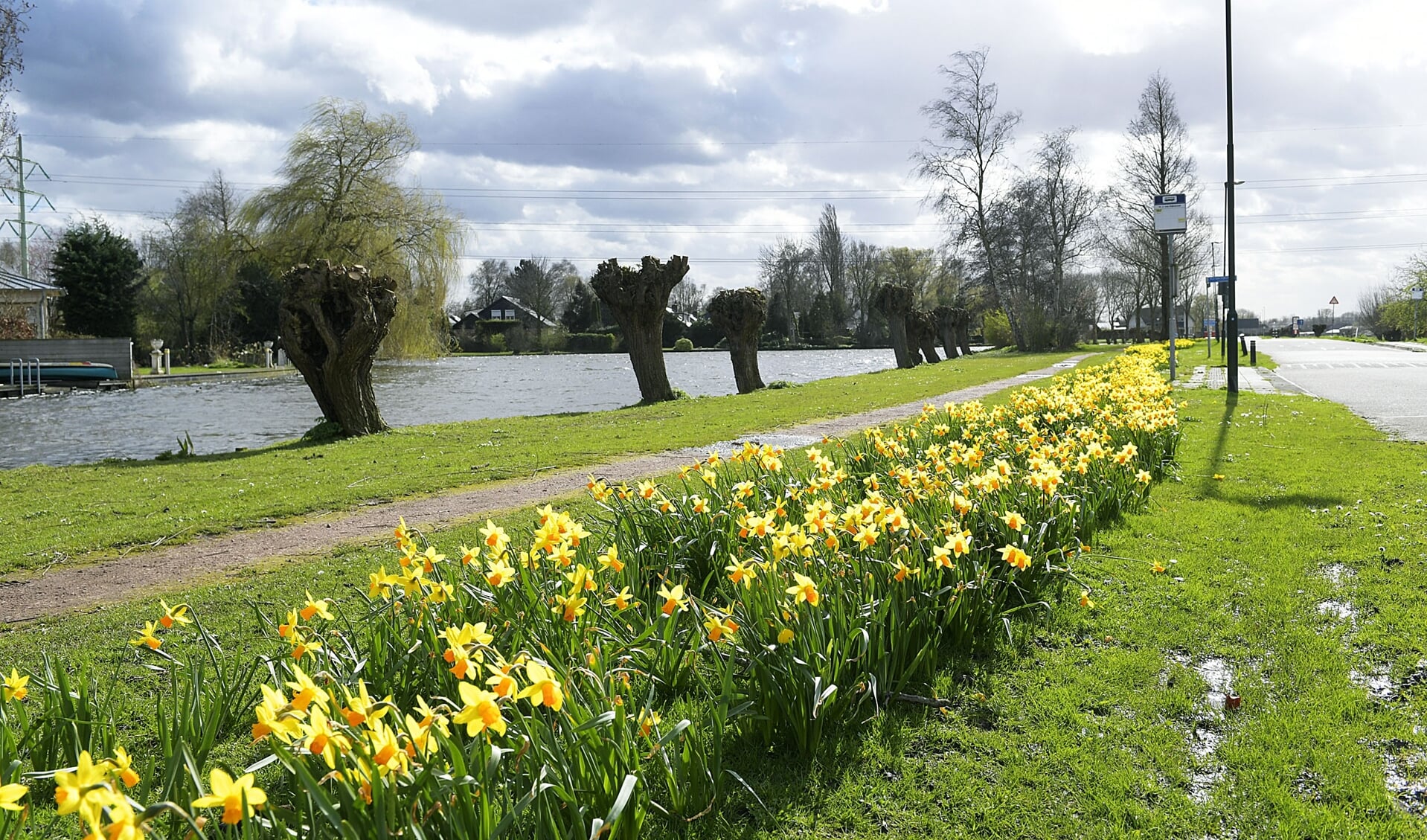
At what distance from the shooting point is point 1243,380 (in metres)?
21.4

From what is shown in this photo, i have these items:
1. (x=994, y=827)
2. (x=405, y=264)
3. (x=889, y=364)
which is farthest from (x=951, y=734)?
(x=889, y=364)

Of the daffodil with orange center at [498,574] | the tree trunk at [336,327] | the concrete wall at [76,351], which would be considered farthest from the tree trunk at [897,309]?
the daffodil with orange center at [498,574]

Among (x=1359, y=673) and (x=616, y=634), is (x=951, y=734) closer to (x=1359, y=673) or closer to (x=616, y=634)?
(x=616, y=634)

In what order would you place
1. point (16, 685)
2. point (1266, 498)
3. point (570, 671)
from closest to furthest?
1. point (16, 685)
2. point (570, 671)
3. point (1266, 498)

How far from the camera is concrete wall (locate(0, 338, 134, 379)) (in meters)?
35.5

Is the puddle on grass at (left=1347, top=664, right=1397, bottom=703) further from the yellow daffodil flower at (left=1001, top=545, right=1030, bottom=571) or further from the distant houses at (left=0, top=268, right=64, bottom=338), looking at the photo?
the distant houses at (left=0, top=268, right=64, bottom=338)

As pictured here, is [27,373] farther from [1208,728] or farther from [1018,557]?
[1208,728]

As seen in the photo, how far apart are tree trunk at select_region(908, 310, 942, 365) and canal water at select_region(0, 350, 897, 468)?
265cm

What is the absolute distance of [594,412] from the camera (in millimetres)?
19203

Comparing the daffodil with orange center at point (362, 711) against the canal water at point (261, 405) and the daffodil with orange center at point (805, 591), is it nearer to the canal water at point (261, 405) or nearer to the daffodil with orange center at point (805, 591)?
the daffodil with orange center at point (805, 591)

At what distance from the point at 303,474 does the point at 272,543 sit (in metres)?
3.91

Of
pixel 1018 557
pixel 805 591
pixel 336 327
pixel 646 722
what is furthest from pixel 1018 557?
pixel 336 327

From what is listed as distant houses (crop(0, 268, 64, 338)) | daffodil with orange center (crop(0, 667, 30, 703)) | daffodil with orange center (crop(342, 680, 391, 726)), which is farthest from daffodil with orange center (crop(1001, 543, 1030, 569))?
distant houses (crop(0, 268, 64, 338))

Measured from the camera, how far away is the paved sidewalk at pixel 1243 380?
18547 millimetres
